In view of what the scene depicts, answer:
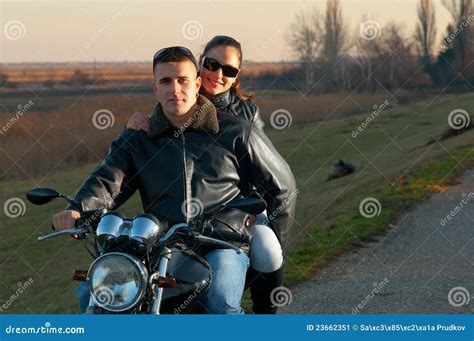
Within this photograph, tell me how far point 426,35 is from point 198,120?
45.9m

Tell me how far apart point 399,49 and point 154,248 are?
43848 millimetres

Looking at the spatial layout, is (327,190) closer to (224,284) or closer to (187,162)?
(187,162)

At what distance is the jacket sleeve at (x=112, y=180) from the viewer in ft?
14.1

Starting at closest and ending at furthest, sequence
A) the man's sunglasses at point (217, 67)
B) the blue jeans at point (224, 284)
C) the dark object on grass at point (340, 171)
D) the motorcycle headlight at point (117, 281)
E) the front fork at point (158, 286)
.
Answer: the motorcycle headlight at point (117, 281)
the front fork at point (158, 286)
the blue jeans at point (224, 284)
the man's sunglasses at point (217, 67)
the dark object on grass at point (340, 171)

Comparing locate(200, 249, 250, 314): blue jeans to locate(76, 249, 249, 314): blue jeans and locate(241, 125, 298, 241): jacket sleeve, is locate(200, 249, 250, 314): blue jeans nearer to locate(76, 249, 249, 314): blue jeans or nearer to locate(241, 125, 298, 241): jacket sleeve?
locate(76, 249, 249, 314): blue jeans

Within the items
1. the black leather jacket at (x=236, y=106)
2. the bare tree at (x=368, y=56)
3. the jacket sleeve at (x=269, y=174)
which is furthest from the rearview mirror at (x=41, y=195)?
the bare tree at (x=368, y=56)

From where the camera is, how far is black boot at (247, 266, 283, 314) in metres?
4.68

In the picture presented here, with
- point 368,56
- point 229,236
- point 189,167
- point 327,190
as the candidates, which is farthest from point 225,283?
point 368,56

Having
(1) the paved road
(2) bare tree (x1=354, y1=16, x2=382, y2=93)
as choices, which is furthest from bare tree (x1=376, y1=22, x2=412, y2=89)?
(1) the paved road

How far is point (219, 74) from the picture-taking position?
20.1 ft

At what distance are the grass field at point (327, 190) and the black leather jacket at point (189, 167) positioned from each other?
1577 millimetres

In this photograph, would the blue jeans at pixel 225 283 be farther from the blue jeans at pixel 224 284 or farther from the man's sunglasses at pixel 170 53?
the man's sunglasses at pixel 170 53

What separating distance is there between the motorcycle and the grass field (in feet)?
7.31

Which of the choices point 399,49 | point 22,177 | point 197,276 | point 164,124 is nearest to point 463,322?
point 197,276
